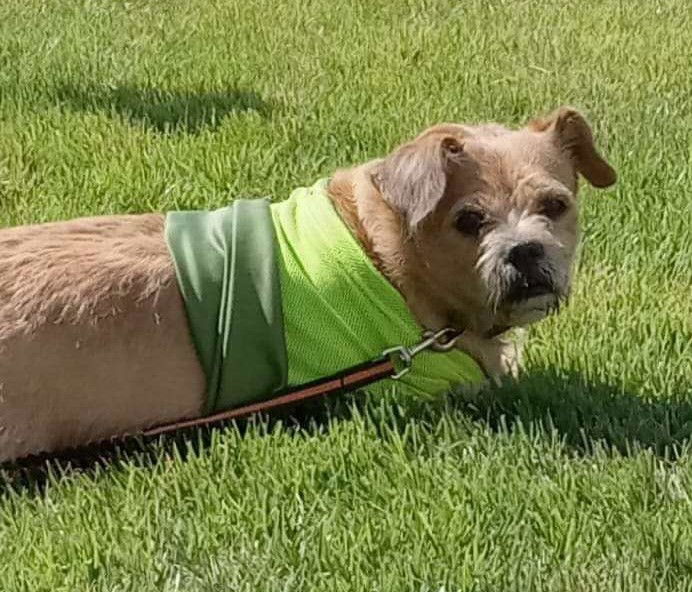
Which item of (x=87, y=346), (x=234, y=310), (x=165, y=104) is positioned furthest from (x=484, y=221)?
(x=165, y=104)

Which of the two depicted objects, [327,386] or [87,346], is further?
[327,386]

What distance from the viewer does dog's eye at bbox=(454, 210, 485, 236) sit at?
3.57 m

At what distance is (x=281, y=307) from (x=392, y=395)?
15.5 inches

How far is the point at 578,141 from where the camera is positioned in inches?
155

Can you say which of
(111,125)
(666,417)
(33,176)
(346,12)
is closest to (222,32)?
(346,12)

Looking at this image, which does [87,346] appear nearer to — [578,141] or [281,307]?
[281,307]

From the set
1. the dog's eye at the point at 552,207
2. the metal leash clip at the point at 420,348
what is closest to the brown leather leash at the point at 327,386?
the metal leash clip at the point at 420,348

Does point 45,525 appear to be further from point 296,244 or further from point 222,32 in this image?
point 222,32

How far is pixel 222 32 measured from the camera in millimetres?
7520

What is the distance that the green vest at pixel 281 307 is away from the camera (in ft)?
11.8

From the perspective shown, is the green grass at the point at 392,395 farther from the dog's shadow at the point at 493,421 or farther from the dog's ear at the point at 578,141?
the dog's ear at the point at 578,141

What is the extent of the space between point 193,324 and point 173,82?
10.7 ft

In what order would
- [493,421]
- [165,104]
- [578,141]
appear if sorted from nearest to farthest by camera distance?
[493,421] < [578,141] < [165,104]

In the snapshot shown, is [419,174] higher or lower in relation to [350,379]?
higher
